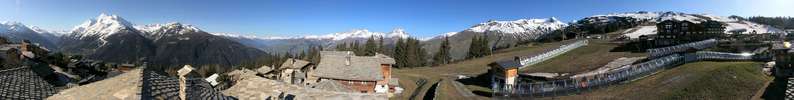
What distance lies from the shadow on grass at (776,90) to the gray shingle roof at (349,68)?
4443 centimetres

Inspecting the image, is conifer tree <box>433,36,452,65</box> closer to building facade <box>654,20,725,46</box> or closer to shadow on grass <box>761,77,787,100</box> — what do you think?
building facade <box>654,20,725,46</box>

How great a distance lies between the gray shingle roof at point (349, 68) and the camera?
81312mm

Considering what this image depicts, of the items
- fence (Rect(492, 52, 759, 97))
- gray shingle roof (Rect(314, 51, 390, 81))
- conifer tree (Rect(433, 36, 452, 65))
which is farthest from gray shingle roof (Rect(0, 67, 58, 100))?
conifer tree (Rect(433, 36, 452, 65))

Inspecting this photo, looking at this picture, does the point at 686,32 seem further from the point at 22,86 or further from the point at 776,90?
the point at 22,86

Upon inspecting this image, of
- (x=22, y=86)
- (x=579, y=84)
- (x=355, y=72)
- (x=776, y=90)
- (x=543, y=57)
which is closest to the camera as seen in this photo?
(x=22, y=86)

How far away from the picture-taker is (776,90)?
137 feet

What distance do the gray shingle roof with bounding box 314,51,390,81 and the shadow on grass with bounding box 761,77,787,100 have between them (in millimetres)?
44430

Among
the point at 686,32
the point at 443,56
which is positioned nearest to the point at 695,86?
the point at 686,32

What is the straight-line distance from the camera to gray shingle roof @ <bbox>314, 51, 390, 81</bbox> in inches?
3201

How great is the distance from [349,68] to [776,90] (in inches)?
1949

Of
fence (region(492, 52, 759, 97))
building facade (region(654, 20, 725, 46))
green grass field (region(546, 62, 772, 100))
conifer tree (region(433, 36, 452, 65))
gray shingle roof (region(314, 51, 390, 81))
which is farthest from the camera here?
conifer tree (region(433, 36, 452, 65))

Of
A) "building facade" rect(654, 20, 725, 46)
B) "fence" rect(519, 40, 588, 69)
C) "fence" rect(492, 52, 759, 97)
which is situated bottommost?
"fence" rect(492, 52, 759, 97)

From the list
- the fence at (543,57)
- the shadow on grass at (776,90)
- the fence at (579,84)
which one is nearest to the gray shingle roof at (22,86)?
the shadow on grass at (776,90)

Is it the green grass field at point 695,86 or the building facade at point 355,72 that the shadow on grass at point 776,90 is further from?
the building facade at point 355,72
